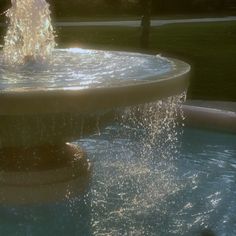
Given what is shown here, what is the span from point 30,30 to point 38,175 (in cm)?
206

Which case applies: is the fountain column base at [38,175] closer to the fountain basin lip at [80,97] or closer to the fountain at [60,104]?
the fountain at [60,104]

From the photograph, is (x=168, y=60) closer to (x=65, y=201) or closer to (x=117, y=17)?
(x=65, y=201)

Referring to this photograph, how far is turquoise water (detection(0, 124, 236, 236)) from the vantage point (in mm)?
5250

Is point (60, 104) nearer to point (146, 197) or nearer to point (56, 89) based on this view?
point (56, 89)

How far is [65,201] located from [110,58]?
65.1 inches

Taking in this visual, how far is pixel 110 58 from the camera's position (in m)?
6.71

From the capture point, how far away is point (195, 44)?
1934 cm

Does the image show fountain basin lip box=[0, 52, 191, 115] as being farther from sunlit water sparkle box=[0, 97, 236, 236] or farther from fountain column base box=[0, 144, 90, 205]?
fountain column base box=[0, 144, 90, 205]

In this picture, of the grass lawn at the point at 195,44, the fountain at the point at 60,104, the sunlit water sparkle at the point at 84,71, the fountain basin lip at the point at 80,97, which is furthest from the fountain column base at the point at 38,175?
the grass lawn at the point at 195,44

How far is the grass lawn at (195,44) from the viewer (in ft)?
39.3

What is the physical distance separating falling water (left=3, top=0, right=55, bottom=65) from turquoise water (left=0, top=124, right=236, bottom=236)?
130cm

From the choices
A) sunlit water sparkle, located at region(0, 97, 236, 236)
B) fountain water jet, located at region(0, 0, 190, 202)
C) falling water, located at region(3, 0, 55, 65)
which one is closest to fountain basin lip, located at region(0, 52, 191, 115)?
fountain water jet, located at region(0, 0, 190, 202)

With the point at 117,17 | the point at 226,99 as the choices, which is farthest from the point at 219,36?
the point at 226,99

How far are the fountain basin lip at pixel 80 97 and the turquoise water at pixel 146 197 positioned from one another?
1.01 meters
